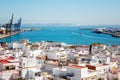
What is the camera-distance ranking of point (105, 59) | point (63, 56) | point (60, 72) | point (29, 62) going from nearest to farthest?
point (60, 72) < point (29, 62) < point (105, 59) < point (63, 56)

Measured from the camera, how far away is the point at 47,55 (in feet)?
60.5

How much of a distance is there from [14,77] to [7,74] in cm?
38

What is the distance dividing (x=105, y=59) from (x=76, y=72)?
5532 mm

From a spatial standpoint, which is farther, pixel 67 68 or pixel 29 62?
pixel 29 62

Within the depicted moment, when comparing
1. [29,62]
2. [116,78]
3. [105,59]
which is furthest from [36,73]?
[105,59]

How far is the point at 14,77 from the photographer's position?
11922 millimetres

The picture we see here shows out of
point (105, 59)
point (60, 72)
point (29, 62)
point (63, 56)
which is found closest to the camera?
point (60, 72)

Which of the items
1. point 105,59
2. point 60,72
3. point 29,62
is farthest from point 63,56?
point 60,72

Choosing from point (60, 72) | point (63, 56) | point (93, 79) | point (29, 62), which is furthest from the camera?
point (63, 56)

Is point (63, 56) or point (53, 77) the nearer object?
point (53, 77)

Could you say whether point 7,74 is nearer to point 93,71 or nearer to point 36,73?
point 36,73

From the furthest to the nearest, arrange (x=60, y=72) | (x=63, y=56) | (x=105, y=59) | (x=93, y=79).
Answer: (x=63, y=56) → (x=105, y=59) → (x=60, y=72) → (x=93, y=79)

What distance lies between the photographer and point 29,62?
1416 centimetres

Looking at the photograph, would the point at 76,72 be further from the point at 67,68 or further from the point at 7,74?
the point at 7,74
